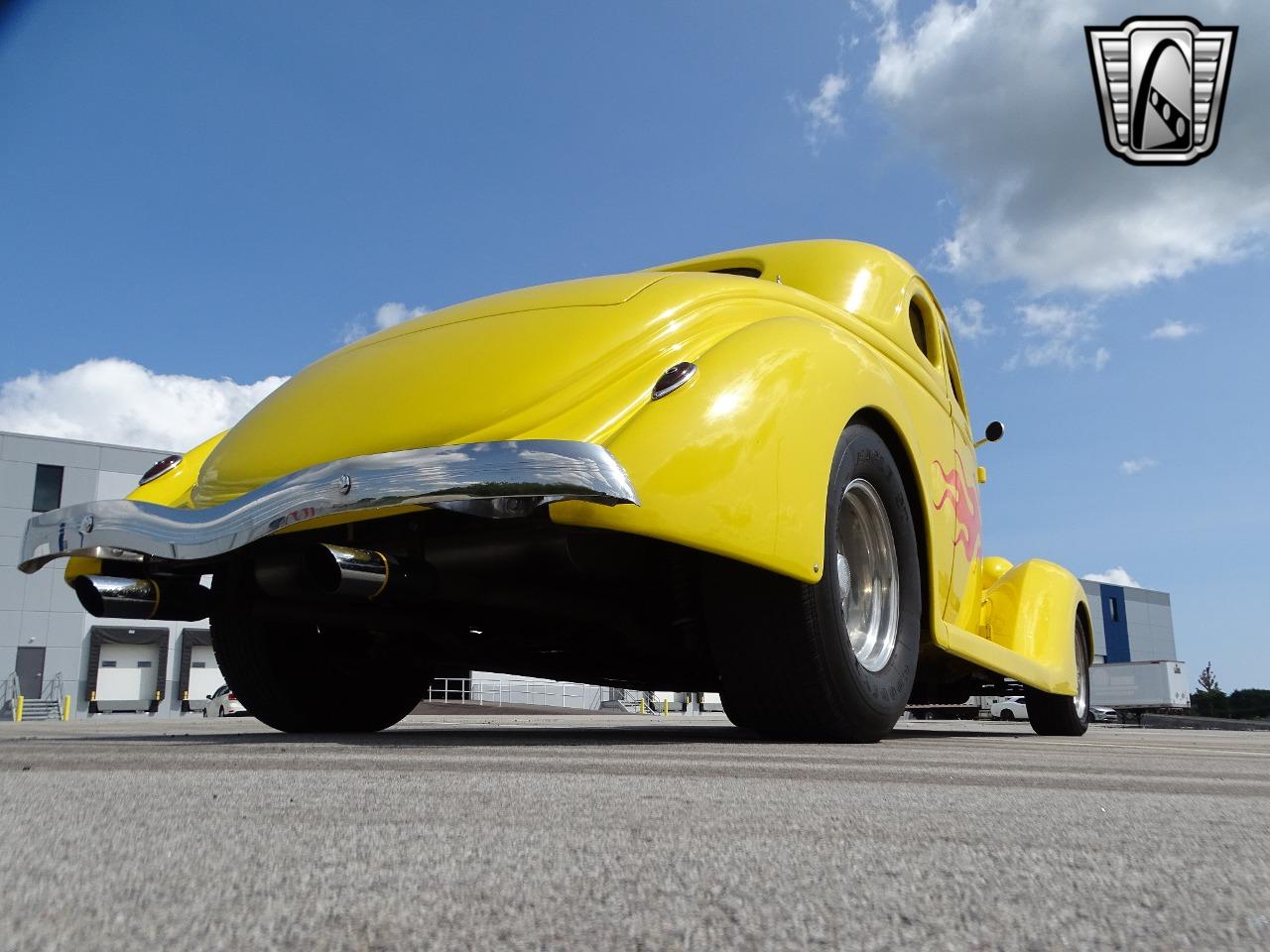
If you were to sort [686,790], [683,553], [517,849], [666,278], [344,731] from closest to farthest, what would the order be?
[517,849] → [686,790] → [683,553] → [666,278] → [344,731]

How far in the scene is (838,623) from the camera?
10.8ft

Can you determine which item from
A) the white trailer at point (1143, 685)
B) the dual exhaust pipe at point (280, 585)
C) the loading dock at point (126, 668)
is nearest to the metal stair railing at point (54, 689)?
the loading dock at point (126, 668)

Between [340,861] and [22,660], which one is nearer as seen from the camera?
[340,861]

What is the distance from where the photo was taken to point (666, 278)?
3797mm

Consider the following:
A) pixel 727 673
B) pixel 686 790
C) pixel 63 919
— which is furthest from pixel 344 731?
pixel 63 919

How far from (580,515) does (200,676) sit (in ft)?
106

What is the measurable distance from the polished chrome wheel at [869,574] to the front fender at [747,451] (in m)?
0.50

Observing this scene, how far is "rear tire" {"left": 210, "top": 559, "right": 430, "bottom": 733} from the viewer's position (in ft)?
13.8

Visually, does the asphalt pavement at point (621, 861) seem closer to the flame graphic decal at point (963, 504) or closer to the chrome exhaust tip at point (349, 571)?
the chrome exhaust tip at point (349, 571)

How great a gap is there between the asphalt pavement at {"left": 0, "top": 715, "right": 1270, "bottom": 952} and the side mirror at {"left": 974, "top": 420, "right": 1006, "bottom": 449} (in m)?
4.46

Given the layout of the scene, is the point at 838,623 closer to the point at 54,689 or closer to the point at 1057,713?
the point at 1057,713

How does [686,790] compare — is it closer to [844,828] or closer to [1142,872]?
[844,828]

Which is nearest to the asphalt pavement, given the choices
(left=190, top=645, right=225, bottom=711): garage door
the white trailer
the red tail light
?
the red tail light

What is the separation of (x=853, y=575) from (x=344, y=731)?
8.09 feet
